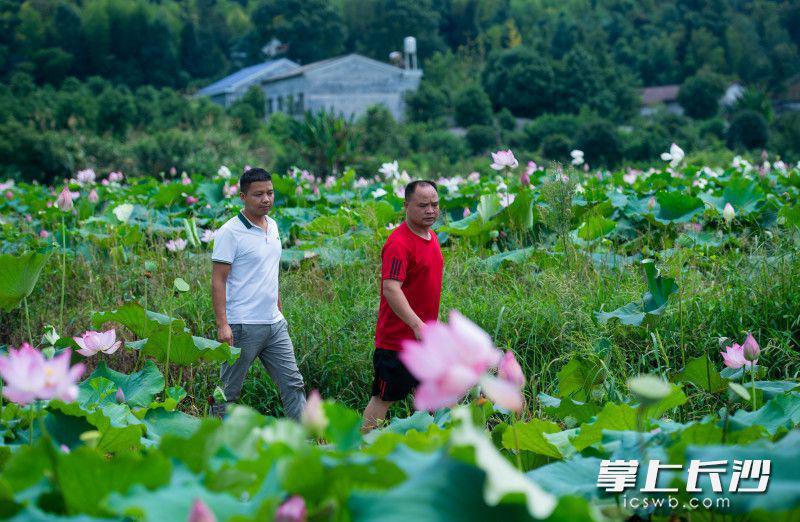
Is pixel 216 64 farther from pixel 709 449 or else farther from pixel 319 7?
pixel 709 449

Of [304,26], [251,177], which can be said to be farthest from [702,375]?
[304,26]

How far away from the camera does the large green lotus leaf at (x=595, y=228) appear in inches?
209

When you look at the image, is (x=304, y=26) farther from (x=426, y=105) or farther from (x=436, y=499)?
(x=436, y=499)

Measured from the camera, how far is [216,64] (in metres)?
Result: 66.8

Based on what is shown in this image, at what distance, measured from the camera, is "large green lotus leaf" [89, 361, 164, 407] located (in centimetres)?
289

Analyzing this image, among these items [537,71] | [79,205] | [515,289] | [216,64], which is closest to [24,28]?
[216,64]

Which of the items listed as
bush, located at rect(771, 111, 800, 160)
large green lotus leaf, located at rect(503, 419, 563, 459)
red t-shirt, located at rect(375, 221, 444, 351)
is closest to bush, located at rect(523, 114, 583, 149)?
bush, located at rect(771, 111, 800, 160)

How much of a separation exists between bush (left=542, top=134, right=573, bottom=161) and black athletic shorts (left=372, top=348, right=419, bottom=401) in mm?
26494

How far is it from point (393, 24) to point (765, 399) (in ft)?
212

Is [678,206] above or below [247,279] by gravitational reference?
below

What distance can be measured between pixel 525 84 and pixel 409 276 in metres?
39.7

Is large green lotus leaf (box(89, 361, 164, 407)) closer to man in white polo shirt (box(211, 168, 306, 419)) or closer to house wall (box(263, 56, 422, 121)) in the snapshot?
man in white polo shirt (box(211, 168, 306, 419))

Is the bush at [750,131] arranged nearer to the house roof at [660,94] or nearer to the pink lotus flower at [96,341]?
the house roof at [660,94]

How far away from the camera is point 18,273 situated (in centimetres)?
313
